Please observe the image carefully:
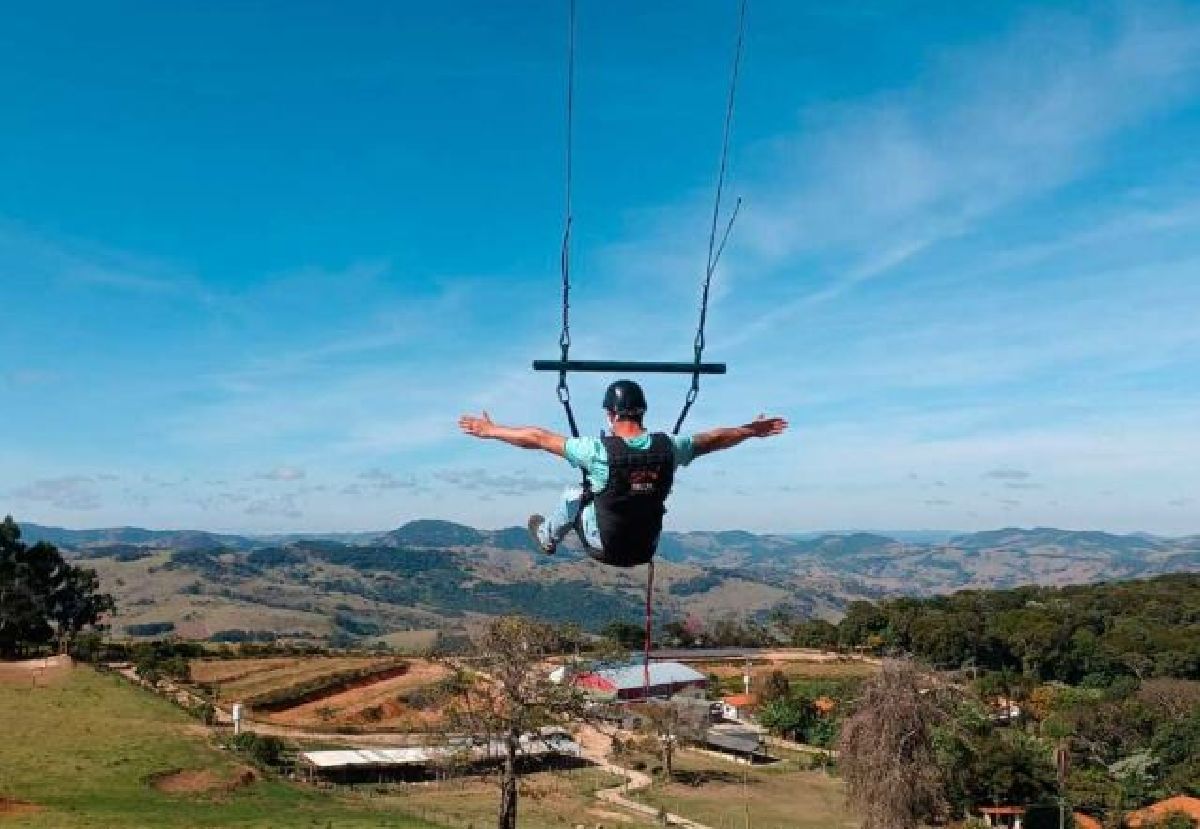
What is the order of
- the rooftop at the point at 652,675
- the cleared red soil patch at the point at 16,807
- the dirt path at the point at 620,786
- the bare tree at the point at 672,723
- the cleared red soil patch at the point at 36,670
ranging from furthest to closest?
the rooftop at the point at 652,675 → the bare tree at the point at 672,723 → the cleared red soil patch at the point at 36,670 → the dirt path at the point at 620,786 → the cleared red soil patch at the point at 16,807

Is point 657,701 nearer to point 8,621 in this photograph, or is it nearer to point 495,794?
point 495,794

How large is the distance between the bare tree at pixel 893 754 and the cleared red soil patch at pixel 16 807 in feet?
105

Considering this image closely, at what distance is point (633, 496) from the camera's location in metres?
6.35

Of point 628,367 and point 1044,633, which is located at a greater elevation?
point 628,367

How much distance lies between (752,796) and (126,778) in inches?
1200

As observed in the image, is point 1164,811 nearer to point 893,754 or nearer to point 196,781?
point 893,754

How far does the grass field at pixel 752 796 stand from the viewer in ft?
143

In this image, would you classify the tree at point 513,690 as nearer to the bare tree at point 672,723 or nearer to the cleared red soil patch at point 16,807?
the cleared red soil patch at point 16,807

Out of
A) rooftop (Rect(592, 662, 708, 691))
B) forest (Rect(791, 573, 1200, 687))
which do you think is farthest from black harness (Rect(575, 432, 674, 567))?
forest (Rect(791, 573, 1200, 687))

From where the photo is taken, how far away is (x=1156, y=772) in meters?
55.7

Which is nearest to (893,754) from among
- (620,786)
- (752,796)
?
(752,796)

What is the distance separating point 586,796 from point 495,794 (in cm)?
467

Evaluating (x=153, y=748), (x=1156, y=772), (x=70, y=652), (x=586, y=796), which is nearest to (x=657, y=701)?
(x=586, y=796)

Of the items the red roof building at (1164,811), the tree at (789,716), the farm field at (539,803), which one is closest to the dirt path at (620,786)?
the farm field at (539,803)
